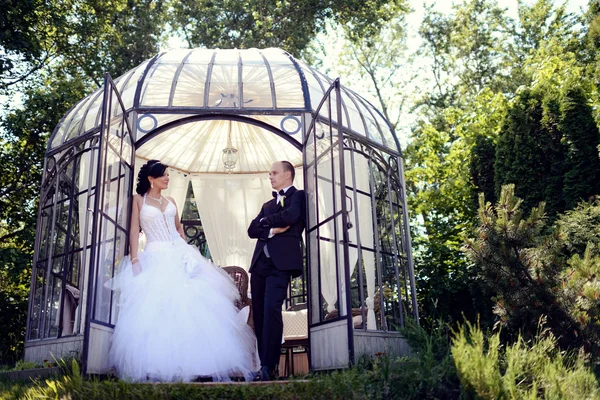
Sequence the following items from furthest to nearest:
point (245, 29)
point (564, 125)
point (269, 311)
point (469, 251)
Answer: point (245, 29), point (564, 125), point (469, 251), point (269, 311)

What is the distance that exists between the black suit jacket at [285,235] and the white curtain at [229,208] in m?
3.61

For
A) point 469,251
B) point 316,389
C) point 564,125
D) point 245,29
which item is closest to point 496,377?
point 316,389

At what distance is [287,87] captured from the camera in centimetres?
665

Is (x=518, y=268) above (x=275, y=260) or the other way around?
the other way around

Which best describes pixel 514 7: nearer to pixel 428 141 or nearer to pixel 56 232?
pixel 428 141

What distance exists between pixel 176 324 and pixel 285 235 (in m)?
1.19

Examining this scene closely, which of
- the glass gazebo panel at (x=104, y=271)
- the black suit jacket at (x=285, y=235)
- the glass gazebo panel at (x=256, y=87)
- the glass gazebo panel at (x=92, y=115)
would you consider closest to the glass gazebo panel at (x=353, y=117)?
the glass gazebo panel at (x=256, y=87)

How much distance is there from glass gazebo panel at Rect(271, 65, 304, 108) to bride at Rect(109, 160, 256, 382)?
5.07ft

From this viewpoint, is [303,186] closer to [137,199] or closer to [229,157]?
[137,199]

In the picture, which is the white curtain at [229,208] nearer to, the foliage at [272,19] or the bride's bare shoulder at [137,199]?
the bride's bare shoulder at [137,199]

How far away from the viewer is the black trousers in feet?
16.7

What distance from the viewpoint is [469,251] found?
5.58 metres

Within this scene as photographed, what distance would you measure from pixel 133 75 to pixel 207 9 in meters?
9.18

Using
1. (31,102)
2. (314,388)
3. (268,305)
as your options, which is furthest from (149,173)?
(31,102)
